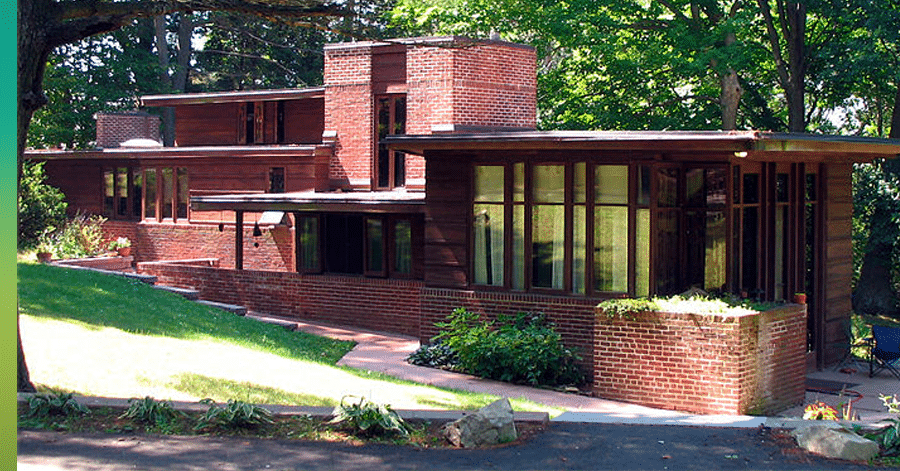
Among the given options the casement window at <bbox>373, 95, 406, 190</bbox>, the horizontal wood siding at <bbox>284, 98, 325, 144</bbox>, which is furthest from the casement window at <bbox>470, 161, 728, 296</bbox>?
the horizontal wood siding at <bbox>284, 98, 325, 144</bbox>

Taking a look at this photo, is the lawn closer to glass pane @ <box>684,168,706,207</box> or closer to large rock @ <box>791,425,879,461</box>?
large rock @ <box>791,425,879,461</box>

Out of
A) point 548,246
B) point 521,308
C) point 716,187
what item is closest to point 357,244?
point 521,308

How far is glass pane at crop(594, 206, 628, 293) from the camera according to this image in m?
16.6

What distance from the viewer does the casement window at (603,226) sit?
16.5 m

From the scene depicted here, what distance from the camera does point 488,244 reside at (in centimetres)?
1783

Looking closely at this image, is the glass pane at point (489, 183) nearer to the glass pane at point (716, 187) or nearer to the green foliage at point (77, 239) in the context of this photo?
the glass pane at point (716, 187)

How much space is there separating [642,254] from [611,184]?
1217 millimetres

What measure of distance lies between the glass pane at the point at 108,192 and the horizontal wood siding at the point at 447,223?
16.7 metres

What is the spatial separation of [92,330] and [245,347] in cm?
225

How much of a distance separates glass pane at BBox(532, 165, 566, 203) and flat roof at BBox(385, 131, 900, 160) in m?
0.62

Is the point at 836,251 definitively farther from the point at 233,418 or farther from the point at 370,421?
the point at 233,418

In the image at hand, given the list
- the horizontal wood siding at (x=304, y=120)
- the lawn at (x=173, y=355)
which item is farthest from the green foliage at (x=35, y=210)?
the lawn at (x=173, y=355)

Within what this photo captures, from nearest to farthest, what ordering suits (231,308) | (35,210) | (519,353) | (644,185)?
1. (519,353)
2. (644,185)
3. (231,308)
4. (35,210)

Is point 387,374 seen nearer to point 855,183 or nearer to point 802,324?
point 802,324
